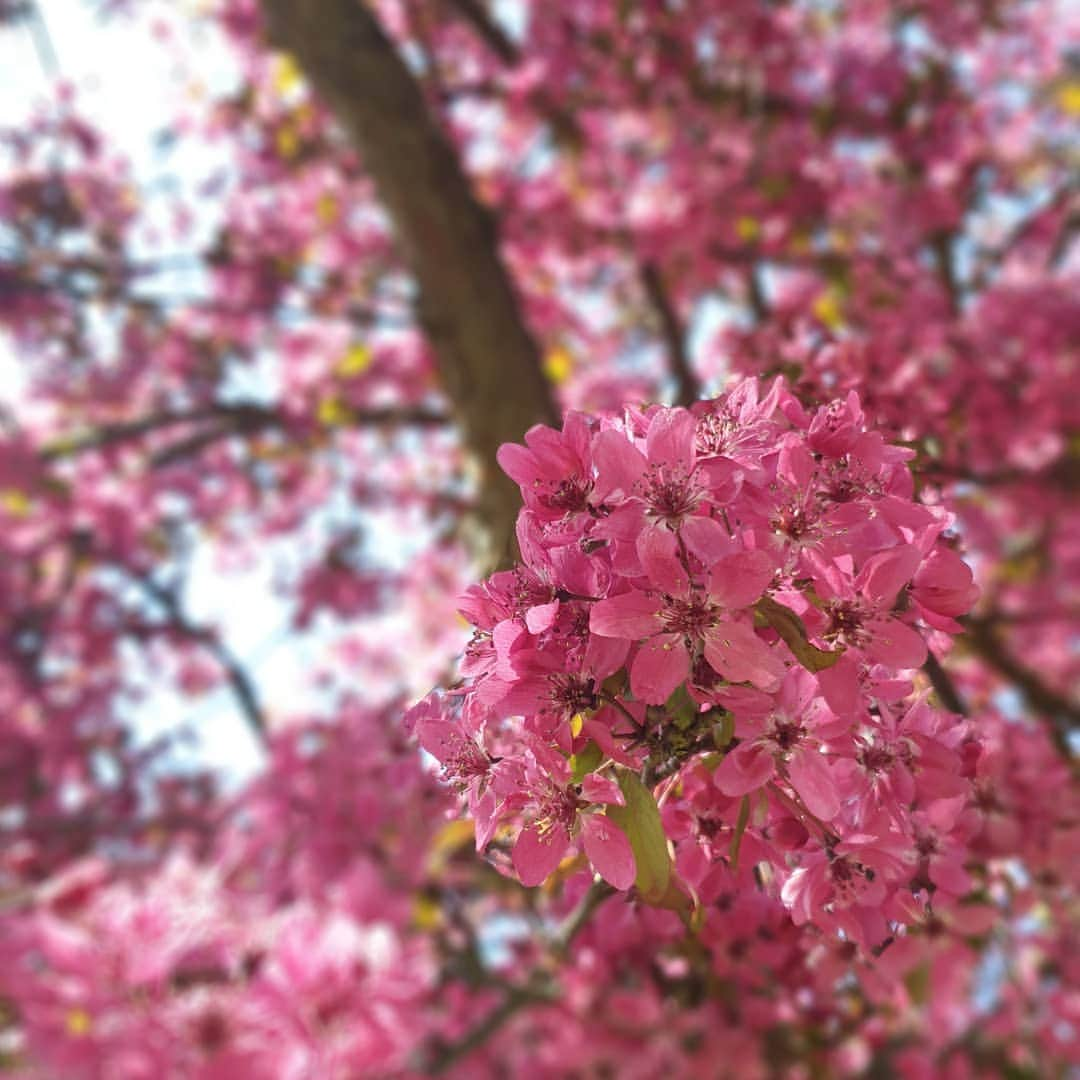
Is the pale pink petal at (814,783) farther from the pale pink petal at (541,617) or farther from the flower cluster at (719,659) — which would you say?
the pale pink petal at (541,617)

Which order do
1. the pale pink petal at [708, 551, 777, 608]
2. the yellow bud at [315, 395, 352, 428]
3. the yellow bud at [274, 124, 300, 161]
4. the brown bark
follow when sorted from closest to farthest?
the pale pink petal at [708, 551, 777, 608] → the brown bark → the yellow bud at [315, 395, 352, 428] → the yellow bud at [274, 124, 300, 161]

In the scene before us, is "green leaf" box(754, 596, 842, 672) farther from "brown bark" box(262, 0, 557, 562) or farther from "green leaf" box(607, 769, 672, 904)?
"brown bark" box(262, 0, 557, 562)

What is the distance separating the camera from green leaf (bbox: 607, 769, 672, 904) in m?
0.79

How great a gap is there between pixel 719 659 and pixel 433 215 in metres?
3.26

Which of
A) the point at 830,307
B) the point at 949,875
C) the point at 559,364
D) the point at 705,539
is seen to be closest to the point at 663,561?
the point at 705,539

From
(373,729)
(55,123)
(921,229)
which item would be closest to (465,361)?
(373,729)

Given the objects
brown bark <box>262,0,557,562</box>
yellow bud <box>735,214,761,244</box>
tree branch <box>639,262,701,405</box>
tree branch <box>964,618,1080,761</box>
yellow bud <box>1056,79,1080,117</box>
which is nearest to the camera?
brown bark <box>262,0,557,562</box>

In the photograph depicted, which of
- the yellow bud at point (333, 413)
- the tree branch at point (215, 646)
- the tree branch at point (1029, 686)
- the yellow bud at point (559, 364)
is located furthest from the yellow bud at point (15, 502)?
the tree branch at point (1029, 686)

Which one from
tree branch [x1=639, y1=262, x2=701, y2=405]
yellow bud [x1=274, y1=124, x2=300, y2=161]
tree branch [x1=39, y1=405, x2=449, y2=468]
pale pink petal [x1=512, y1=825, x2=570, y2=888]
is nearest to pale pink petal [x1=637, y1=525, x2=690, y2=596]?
pale pink petal [x1=512, y1=825, x2=570, y2=888]

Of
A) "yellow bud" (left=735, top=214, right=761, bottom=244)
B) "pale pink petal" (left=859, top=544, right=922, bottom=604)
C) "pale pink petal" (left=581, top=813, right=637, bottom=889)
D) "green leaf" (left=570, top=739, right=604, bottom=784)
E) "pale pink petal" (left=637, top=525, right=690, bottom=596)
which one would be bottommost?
"pale pink petal" (left=581, top=813, right=637, bottom=889)

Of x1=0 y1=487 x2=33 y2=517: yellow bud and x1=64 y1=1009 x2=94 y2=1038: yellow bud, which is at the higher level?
x1=0 y1=487 x2=33 y2=517: yellow bud

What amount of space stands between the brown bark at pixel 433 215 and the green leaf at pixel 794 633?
2.46 metres

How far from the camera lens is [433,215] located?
3631mm

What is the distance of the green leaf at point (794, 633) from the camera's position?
763mm
